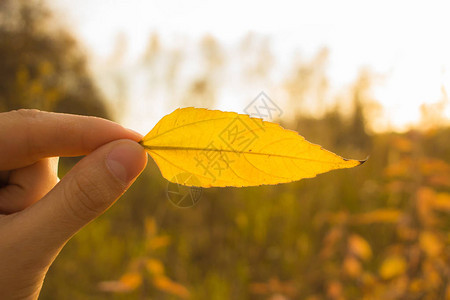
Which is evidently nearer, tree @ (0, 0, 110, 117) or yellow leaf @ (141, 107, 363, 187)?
yellow leaf @ (141, 107, 363, 187)

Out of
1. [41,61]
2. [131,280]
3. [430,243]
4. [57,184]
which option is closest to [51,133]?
[57,184]

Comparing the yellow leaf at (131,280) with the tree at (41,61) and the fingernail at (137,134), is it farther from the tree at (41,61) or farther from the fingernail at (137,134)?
the tree at (41,61)

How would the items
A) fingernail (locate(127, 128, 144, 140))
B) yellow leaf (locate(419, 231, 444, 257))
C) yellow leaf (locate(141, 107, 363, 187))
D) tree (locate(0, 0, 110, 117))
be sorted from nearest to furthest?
yellow leaf (locate(141, 107, 363, 187))
fingernail (locate(127, 128, 144, 140))
yellow leaf (locate(419, 231, 444, 257))
tree (locate(0, 0, 110, 117))

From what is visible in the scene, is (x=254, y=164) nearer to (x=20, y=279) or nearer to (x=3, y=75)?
(x=20, y=279)

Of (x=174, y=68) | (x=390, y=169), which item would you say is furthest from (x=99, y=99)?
(x=390, y=169)

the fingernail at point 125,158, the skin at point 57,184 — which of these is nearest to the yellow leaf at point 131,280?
the skin at point 57,184

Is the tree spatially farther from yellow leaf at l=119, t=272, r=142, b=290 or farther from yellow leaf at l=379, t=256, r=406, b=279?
yellow leaf at l=379, t=256, r=406, b=279

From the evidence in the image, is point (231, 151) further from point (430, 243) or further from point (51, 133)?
point (430, 243)

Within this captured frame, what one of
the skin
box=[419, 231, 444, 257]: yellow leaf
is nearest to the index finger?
the skin
